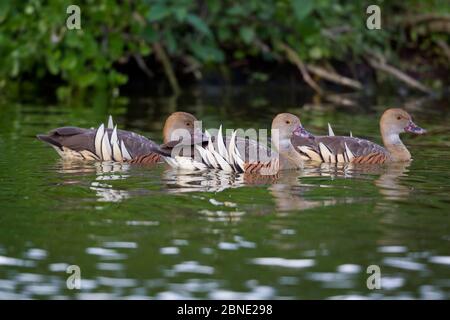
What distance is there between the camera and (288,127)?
12766mm

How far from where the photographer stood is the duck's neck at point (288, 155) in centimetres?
1215

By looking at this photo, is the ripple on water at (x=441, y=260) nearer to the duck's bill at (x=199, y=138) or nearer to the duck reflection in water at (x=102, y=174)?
the duck reflection in water at (x=102, y=174)

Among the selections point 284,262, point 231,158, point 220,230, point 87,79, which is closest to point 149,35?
point 87,79

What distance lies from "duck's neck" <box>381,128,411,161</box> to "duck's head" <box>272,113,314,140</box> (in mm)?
1113

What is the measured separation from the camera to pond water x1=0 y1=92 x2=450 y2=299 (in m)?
7.38

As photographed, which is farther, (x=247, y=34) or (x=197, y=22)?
(x=247, y=34)

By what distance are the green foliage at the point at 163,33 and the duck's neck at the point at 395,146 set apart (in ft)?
19.7

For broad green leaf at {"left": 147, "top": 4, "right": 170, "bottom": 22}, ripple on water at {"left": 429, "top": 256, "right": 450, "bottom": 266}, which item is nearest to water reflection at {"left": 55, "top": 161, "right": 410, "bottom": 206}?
ripple on water at {"left": 429, "top": 256, "right": 450, "bottom": 266}

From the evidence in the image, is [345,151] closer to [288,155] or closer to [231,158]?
[288,155]

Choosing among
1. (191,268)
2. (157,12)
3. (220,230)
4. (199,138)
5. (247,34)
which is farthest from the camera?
(247,34)

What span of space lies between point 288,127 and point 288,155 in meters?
0.47

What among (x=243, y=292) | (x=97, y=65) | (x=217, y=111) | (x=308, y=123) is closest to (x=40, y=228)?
(x=243, y=292)
